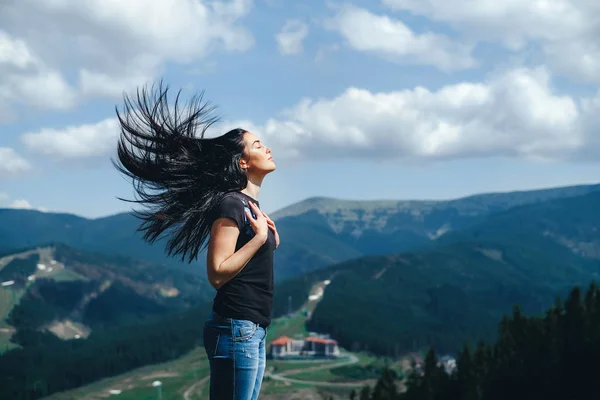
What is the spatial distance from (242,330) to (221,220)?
1.35 m

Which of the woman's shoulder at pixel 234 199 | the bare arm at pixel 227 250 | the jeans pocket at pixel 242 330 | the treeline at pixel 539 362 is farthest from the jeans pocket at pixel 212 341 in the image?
the treeline at pixel 539 362

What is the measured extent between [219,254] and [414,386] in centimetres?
11421

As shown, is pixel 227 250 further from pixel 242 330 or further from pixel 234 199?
pixel 242 330

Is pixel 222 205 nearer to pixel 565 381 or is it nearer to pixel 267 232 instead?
pixel 267 232

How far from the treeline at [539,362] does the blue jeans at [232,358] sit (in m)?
75.4

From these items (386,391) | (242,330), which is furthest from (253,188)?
(386,391)

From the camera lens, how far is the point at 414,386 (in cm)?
11831

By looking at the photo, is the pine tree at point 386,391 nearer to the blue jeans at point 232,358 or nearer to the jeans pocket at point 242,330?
the blue jeans at point 232,358

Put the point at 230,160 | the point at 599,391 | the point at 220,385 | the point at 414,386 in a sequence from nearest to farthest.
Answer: the point at 220,385 < the point at 230,160 < the point at 599,391 < the point at 414,386

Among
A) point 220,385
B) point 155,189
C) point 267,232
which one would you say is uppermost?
point 155,189

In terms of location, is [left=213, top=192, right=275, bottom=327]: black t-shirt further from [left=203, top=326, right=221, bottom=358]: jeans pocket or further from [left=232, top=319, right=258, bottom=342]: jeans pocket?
[left=203, top=326, right=221, bottom=358]: jeans pocket

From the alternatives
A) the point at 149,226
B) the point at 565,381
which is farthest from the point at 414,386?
the point at 149,226

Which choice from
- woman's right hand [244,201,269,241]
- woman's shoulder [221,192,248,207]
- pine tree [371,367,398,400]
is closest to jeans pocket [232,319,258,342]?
woman's right hand [244,201,269,241]

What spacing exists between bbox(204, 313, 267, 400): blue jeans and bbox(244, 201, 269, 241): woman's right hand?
107 centimetres
